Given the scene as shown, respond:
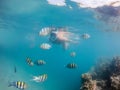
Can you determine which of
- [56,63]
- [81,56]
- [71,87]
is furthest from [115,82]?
[56,63]

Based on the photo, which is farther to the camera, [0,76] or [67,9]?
[0,76]

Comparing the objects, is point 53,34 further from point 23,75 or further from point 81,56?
point 81,56

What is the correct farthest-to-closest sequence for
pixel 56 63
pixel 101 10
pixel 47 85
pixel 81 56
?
1. pixel 56 63
2. pixel 81 56
3. pixel 47 85
4. pixel 101 10

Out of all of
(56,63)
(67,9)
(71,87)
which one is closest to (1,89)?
(71,87)

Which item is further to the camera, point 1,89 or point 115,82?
point 1,89

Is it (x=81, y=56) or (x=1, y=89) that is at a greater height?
(x=1, y=89)

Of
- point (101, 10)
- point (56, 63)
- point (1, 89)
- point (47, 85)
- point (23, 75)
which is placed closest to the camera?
point (101, 10)

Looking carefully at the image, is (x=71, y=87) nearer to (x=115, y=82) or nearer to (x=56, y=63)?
(x=115, y=82)

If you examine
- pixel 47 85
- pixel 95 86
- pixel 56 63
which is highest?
pixel 95 86

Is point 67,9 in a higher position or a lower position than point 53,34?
higher
